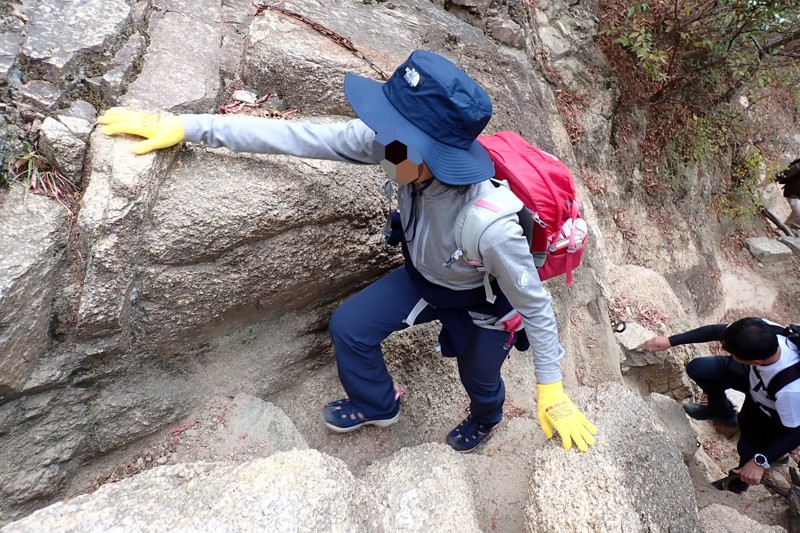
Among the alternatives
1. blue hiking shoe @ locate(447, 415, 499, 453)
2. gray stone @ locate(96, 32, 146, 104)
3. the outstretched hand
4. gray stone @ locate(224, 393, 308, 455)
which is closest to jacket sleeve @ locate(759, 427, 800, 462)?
the outstretched hand

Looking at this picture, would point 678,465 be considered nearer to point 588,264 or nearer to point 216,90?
point 588,264

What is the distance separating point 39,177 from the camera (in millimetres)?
2533

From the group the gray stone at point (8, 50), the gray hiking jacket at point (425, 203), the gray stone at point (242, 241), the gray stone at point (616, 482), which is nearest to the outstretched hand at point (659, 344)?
the gray stone at point (616, 482)

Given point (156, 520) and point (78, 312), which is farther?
point (78, 312)

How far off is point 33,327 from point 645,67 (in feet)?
21.8

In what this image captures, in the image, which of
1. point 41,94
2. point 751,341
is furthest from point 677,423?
point 41,94

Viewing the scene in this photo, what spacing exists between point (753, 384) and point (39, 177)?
16.7ft

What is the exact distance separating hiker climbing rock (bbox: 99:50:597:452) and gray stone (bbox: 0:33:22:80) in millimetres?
475

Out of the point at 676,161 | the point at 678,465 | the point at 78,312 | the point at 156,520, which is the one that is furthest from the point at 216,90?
the point at 676,161

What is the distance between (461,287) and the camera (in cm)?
278

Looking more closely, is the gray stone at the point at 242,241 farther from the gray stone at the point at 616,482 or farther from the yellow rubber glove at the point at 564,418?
the gray stone at the point at 616,482

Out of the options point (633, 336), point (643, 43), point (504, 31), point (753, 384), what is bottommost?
point (633, 336)

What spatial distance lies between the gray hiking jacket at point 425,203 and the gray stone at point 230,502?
1.06m

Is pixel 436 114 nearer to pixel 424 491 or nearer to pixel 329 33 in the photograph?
pixel 424 491
